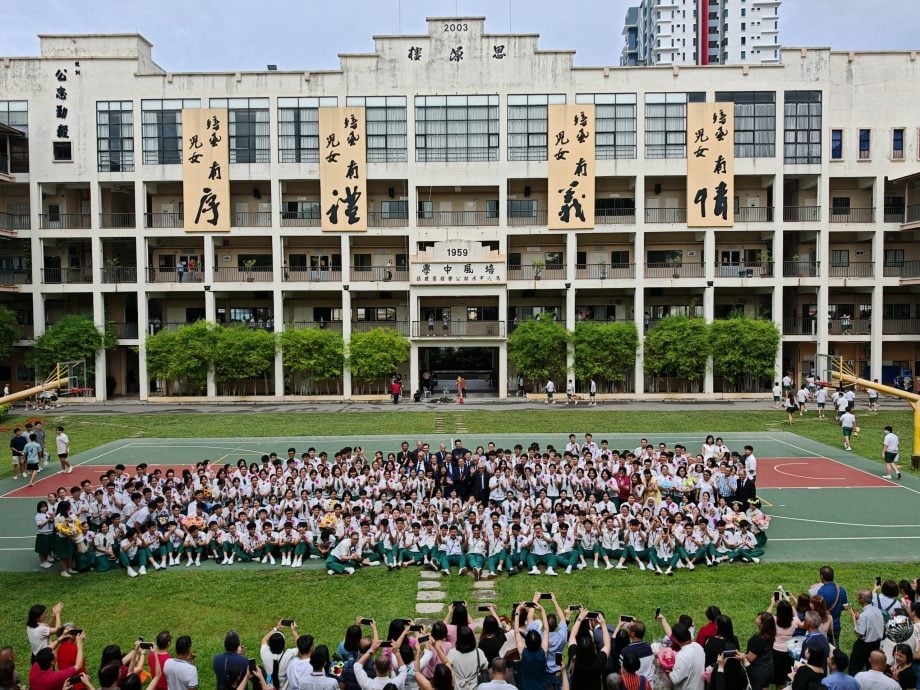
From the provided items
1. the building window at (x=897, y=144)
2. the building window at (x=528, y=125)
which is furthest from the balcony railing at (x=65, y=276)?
the building window at (x=897, y=144)

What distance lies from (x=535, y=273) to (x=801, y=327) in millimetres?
16910

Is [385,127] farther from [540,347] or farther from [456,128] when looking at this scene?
[540,347]

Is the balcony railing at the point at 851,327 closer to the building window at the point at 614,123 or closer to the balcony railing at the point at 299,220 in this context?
the building window at the point at 614,123

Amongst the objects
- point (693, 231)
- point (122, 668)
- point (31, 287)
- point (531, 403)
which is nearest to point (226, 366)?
→ point (31, 287)

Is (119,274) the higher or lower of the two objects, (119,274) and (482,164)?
the lower

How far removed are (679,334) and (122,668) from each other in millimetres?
36077

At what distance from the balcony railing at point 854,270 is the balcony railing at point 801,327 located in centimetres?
305

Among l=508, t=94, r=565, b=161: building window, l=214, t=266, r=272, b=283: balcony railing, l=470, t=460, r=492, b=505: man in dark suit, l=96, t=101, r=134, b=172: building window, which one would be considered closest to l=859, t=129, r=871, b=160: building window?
l=508, t=94, r=565, b=161: building window

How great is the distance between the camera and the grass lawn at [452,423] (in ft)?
88.9

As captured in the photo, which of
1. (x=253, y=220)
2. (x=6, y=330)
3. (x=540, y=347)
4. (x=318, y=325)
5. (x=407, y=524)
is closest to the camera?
(x=407, y=524)

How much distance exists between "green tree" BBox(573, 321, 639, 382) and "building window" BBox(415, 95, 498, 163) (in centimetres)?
1234

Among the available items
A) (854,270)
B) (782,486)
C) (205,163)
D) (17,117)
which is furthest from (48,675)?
(854,270)

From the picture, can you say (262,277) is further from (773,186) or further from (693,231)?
(773,186)

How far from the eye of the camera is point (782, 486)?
718 inches
